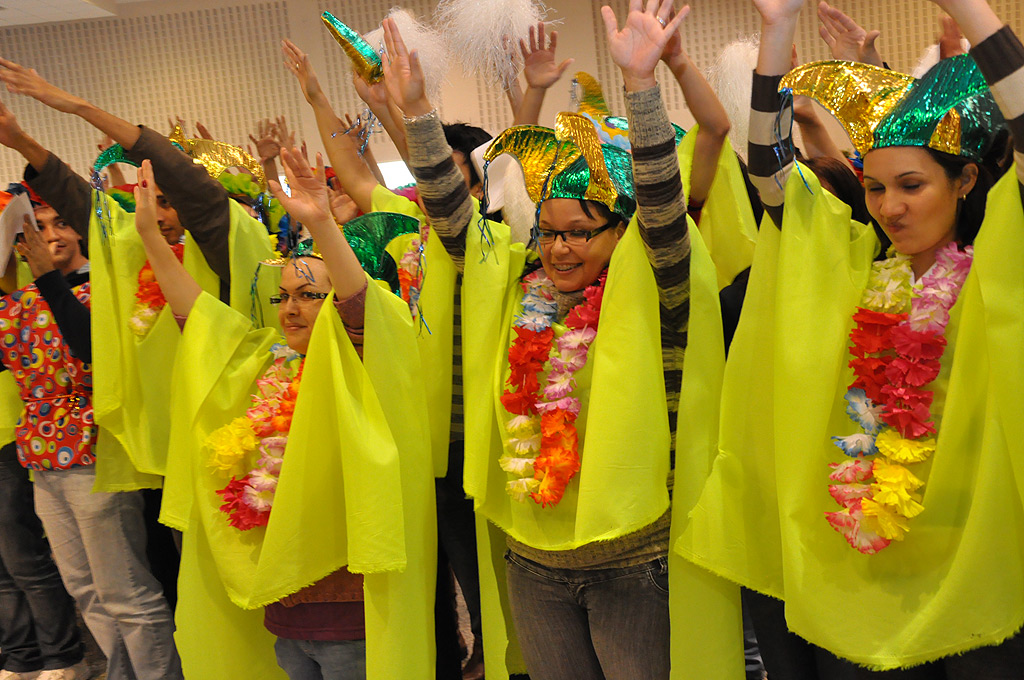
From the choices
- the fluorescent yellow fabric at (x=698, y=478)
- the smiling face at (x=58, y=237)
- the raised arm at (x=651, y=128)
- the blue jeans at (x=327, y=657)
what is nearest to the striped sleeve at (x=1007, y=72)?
the raised arm at (x=651, y=128)

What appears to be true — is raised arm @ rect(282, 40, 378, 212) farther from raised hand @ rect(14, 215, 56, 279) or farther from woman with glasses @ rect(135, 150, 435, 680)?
raised hand @ rect(14, 215, 56, 279)

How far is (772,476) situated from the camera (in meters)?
1.80

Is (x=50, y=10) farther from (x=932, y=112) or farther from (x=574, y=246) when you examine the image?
(x=932, y=112)

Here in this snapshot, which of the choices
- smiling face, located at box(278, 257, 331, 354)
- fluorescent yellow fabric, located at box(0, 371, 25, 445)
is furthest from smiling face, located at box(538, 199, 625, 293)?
fluorescent yellow fabric, located at box(0, 371, 25, 445)

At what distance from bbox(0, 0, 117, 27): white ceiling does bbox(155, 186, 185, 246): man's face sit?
177 inches

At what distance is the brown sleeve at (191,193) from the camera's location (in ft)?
8.73

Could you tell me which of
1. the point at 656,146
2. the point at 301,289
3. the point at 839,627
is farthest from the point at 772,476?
the point at 301,289

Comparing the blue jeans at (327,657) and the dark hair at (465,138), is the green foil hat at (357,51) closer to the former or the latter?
the dark hair at (465,138)

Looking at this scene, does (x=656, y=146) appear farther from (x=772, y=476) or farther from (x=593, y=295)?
(x=772, y=476)

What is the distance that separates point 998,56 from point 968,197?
293 mm

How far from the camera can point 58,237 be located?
3.06 metres

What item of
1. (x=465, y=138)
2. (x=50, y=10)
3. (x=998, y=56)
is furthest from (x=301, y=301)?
(x=50, y=10)

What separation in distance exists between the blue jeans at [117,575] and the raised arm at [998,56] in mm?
2667

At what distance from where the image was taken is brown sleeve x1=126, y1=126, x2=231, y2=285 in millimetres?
2660
